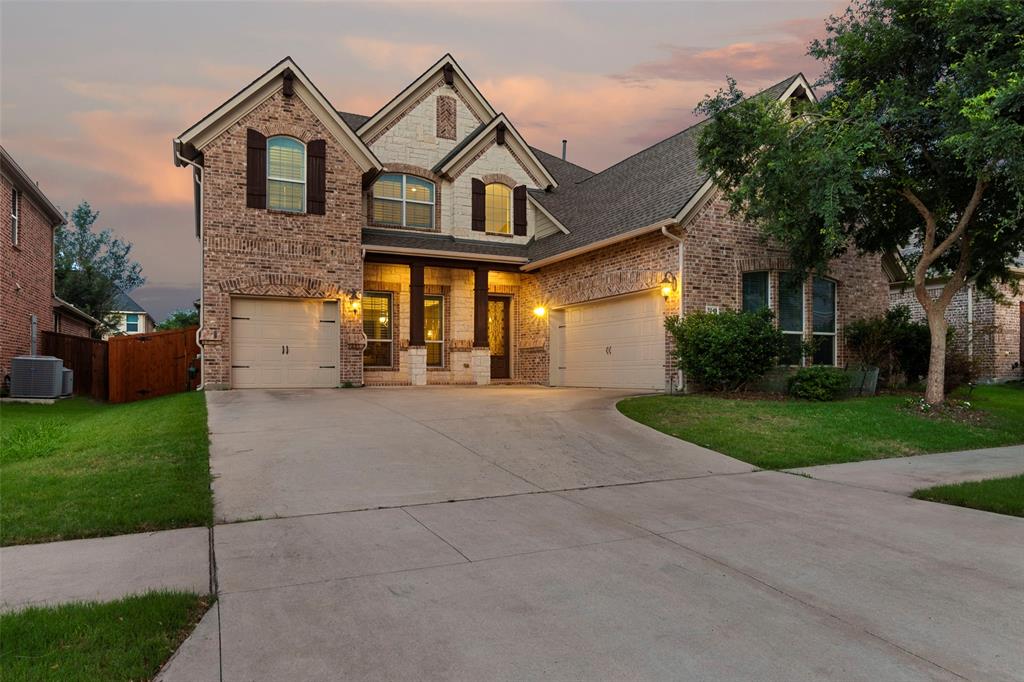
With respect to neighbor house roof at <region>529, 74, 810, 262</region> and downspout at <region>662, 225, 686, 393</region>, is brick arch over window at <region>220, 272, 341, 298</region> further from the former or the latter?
downspout at <region>662, 225, 686, 393</region>

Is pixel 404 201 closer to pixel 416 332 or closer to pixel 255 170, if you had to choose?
pixel 416 332

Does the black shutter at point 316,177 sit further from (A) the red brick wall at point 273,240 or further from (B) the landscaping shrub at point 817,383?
(B) the landscaping shrub at point 817,383

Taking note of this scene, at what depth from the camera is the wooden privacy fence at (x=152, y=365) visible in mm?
16656

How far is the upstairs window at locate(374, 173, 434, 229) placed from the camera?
63.0ft

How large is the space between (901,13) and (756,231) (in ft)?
17.0

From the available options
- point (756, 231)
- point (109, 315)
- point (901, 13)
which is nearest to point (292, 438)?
point (756, 231)

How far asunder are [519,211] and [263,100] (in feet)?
27.1

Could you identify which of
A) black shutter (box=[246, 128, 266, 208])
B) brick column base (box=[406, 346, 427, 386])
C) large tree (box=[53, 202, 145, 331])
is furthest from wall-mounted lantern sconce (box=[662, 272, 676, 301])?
large tree (box=[53, 202, 145, 331])

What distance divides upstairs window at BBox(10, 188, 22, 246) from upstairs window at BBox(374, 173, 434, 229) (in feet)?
32.7

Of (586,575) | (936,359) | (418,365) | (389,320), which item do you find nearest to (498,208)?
(389,320)

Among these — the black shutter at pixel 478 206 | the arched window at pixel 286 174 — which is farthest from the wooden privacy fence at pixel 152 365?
the black shutter at pixel 478 206

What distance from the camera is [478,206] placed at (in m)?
20.1

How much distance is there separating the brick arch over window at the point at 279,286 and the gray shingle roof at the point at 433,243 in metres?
1.86

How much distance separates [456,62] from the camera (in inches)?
800
